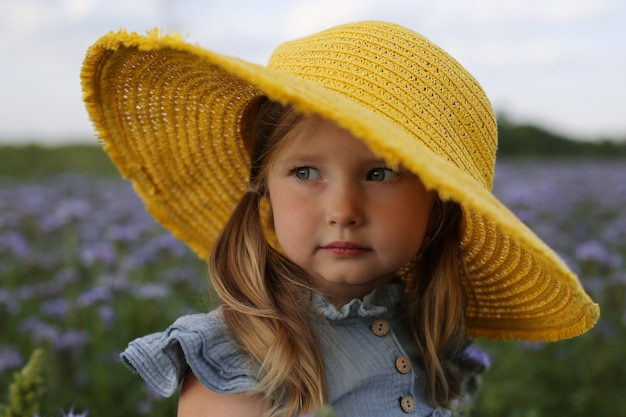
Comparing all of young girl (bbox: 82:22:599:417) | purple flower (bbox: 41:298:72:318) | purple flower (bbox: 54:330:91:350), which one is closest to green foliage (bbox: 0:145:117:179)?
purple flower (bbox: 41:298:72:318)

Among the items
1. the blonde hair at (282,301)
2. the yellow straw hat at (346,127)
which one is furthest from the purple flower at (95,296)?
the blonde hair at (282,301)

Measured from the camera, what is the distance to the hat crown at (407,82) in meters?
1.36

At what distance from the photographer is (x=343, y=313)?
1.48m

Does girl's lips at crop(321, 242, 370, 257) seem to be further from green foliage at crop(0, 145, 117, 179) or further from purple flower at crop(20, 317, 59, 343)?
green foliage at crop(0, 145, 117, 179)

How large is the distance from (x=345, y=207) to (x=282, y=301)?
0.26m

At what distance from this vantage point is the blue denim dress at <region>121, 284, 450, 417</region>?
4.36 ft

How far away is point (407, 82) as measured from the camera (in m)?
1.40

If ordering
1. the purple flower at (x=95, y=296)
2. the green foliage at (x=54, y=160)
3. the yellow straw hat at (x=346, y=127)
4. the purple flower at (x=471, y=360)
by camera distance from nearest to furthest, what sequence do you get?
the yellow straw hat at (x=346, y=127), the purple flower at (x=471, y=360), the purple flower at (x=95, y=296), the green foliage at (x=54, y=160)

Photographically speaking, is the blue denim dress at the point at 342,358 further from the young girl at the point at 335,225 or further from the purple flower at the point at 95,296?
the purple flower at the point at 95,296

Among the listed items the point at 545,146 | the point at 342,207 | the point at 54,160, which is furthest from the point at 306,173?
the point at 545,146

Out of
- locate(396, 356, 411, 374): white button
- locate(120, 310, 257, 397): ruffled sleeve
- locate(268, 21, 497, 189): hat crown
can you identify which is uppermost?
locate(268, 21, 497, 189): hat crown

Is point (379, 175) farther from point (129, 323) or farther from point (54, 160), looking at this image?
point (54, 160)

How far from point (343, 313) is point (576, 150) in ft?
50.4

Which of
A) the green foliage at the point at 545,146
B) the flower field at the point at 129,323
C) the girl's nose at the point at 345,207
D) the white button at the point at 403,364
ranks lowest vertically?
the green foliage at the point at 545,146
